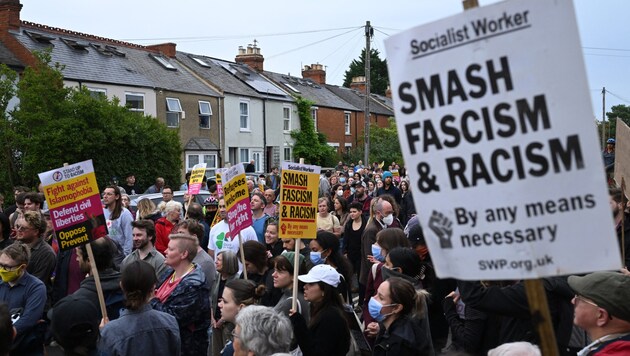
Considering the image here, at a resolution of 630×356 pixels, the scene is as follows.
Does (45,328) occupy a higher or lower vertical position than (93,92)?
lower

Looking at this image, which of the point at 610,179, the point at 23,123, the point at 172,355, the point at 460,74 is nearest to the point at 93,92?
the point at 23,123

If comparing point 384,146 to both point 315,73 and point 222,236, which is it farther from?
point 222,236

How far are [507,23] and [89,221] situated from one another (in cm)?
481

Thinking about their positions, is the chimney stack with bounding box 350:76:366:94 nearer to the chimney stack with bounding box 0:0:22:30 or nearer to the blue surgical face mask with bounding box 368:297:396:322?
the chimney stack with bounding box 0:0:22:30

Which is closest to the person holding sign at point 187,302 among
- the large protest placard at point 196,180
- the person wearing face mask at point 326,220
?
the person wearing face mask at point 326,220

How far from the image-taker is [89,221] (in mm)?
5957

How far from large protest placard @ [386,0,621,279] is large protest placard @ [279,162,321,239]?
414cm

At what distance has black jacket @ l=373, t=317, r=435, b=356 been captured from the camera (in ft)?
14.5

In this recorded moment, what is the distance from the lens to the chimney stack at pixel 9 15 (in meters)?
26.9

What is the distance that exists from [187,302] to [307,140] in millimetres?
37912

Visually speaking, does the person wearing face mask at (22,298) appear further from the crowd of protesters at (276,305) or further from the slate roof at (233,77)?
the slate roof at (233,77)

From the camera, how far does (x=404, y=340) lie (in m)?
4.43

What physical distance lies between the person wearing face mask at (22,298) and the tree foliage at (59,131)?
1523 centimetres

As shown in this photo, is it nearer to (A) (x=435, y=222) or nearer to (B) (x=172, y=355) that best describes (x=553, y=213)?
(A) (x=435, y=222)
